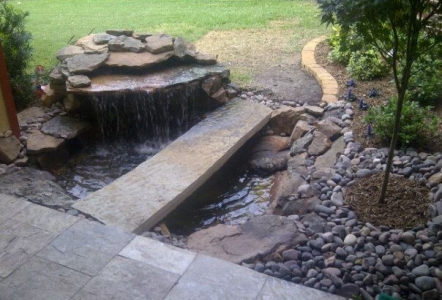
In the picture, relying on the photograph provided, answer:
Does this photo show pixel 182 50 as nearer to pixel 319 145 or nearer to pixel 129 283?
pixel 319 145

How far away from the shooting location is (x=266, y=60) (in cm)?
654

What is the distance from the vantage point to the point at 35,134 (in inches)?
189

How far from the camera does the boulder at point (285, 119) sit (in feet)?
16.7

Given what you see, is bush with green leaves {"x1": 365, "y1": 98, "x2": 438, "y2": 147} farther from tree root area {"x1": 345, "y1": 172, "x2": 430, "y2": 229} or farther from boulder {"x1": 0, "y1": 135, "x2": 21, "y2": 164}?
boulder {"x1": 0, "y1": 135, "x2": 21, "y2": 164}

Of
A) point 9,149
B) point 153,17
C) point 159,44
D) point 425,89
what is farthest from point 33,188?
point 153,17

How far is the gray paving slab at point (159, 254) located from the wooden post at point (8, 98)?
219 cm

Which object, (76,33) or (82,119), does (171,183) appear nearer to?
(82,119)

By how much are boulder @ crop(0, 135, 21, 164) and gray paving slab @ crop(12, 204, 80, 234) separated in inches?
41.6

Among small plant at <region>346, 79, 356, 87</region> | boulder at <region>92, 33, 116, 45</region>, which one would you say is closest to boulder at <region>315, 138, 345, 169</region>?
small plant at <region>346, 79, 356, 87</region>

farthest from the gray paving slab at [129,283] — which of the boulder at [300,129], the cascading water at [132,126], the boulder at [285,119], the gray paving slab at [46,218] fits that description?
the boulder at [285,119]

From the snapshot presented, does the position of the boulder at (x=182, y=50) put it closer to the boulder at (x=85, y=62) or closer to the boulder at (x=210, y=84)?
the boulder at (x=210, y=84)

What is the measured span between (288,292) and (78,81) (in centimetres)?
328

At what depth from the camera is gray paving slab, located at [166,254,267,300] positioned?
2660 millimetres

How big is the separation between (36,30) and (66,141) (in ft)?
14.0
